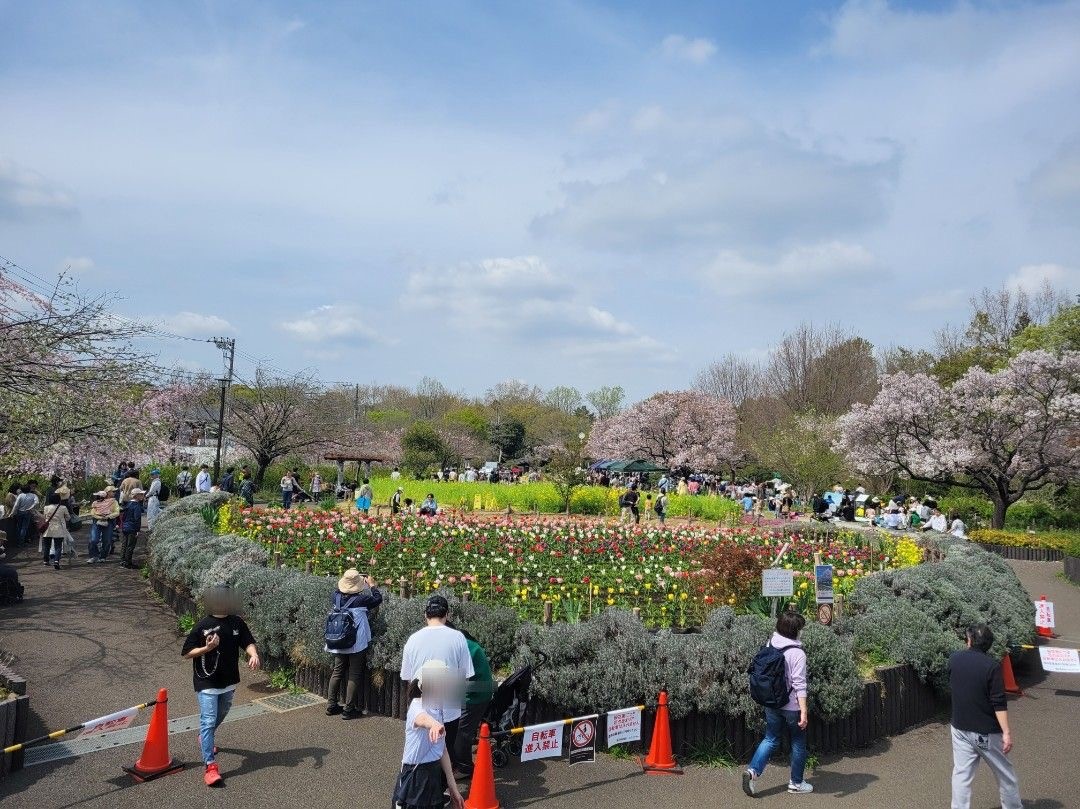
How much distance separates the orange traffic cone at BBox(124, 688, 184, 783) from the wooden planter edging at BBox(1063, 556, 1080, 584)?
20.3 meters

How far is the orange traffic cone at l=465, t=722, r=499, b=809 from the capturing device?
582 cm

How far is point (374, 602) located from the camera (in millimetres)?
8141

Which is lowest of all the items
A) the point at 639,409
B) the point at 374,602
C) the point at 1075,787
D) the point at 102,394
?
the point at 1075,787

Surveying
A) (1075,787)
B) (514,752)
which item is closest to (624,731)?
(514,752)

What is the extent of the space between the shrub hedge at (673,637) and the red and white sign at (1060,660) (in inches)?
19.3

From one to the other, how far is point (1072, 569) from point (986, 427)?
856 cm

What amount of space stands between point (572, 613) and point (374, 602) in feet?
8.08

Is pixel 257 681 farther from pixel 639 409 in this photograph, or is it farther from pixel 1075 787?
pixel 639 409

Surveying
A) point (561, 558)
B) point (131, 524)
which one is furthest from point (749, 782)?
point (131, 524)

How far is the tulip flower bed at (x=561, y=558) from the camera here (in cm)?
1164

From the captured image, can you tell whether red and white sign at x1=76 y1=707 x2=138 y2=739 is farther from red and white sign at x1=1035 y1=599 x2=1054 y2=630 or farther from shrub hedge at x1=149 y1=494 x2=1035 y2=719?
red and white sign at x1=1035 y1=599 x2=1054 y2=630

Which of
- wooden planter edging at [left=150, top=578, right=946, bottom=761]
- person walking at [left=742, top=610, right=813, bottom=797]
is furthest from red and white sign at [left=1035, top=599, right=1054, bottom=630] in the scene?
person walking at [left=742, top=610, right=813, bottom=797]

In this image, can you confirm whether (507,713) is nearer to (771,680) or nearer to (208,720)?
(771,680)

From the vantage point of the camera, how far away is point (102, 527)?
16.3 metres
